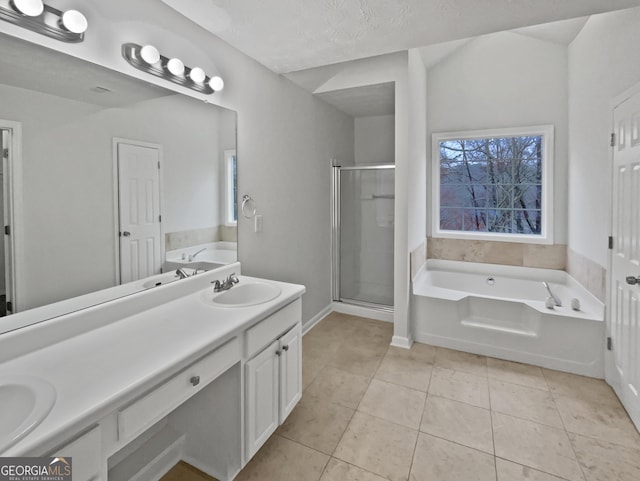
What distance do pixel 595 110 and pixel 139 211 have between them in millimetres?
3374

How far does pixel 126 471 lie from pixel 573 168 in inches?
163

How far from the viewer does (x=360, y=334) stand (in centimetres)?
331

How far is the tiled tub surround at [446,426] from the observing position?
5.42 feet

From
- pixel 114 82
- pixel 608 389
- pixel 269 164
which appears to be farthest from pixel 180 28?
pixel 608 389

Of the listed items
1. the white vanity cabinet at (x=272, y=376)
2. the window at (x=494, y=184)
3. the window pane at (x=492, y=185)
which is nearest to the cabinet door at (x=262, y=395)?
the white vanity cabinet at (x=272, y=376)

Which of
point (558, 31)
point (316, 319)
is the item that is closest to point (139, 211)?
point (316, 319)

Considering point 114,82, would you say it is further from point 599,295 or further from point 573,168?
point 573,168

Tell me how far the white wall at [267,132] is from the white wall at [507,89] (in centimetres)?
122

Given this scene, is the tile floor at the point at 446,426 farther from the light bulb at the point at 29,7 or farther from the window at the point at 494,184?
the light bulb at the point at 29,7

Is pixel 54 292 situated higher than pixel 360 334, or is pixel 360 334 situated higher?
pixel 54 292

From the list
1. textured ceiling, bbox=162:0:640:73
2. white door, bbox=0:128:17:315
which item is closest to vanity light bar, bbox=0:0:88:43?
white door, bbox=0:128:17:315

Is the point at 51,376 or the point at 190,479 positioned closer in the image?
the point at 51,376

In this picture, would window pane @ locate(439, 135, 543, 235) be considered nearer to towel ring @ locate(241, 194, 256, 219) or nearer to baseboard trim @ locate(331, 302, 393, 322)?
baseboard trim @ locate(331, 302, 393, 322)

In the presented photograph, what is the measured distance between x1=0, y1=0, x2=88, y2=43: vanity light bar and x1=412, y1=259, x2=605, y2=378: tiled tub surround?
290 cm
